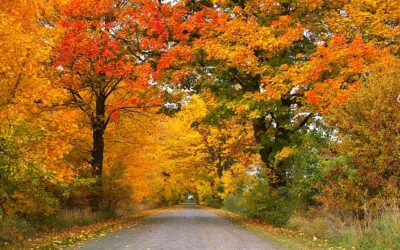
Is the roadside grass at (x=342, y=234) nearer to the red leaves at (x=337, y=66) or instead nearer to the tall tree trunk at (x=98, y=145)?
the red leaves at (x=337, y=66)

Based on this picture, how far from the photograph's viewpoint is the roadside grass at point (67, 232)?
40.5ft

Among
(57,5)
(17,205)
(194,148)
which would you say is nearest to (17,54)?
(17,205)

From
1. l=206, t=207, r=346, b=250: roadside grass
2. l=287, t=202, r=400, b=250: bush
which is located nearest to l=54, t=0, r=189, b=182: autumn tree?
l=206, t=207, r=346, b=250: roadside grass

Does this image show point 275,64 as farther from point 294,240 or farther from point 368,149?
point 294,240

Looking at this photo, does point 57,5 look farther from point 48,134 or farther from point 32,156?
point 32,156

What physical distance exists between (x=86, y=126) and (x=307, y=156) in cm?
1173

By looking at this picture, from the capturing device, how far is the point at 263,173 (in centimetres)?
2120

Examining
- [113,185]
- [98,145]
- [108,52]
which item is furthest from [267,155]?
[108,52]

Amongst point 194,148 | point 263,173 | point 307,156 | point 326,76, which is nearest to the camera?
point 307,156

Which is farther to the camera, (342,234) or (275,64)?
(275,64)

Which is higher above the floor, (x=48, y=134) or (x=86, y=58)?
(x=86, y=58)

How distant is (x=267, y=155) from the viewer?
22.0 metres

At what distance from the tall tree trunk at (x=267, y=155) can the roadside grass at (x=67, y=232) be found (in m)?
6.87

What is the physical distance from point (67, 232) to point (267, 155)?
1003 cm
